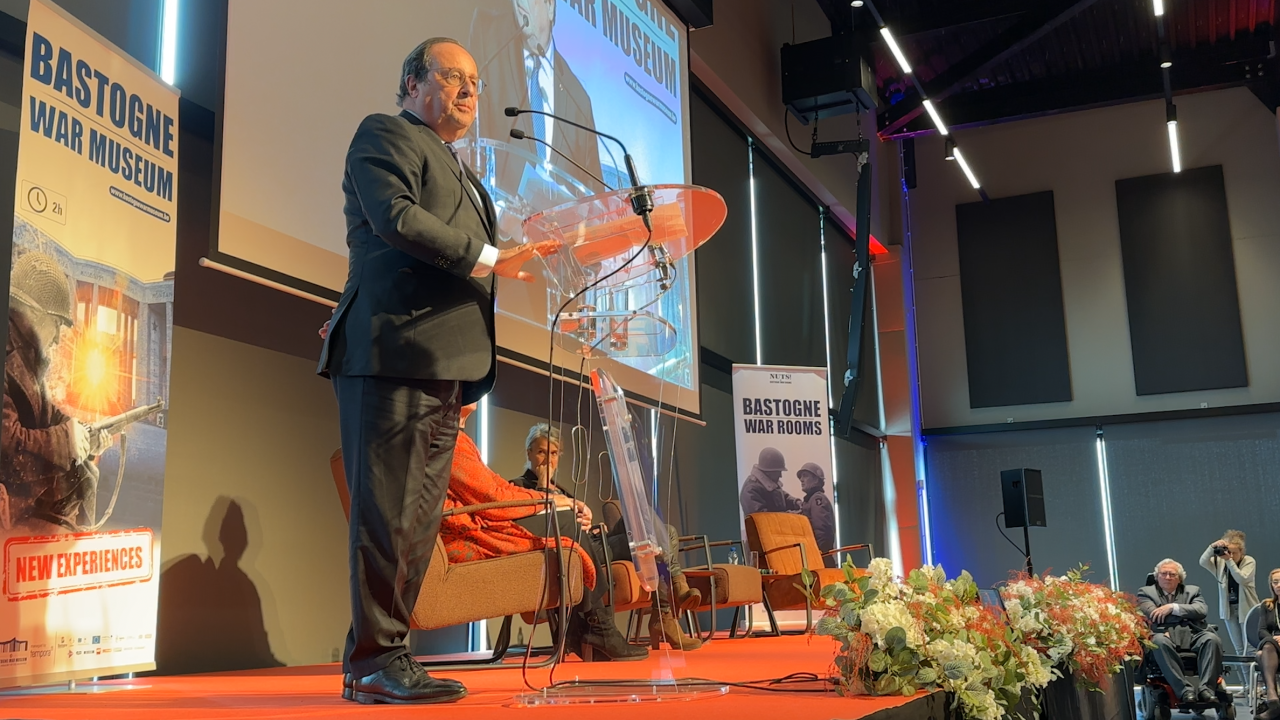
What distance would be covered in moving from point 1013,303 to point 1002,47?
12.3 feet

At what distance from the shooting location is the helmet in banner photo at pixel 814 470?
809 centimetres

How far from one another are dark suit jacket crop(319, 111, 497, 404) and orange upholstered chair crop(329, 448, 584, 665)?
811mm

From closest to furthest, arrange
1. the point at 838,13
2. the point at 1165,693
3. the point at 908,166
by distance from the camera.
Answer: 1. the point at 1165,693
2. the point at 838,13
3. the point at 908,166

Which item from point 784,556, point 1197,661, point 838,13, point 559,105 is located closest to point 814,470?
point 784,556

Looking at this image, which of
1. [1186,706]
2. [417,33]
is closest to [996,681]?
[417,33]

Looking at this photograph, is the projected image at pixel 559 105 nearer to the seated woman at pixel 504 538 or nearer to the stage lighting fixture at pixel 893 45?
the seated woman at pixel 504 538

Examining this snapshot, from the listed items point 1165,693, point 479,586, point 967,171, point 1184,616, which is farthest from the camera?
point 967,171

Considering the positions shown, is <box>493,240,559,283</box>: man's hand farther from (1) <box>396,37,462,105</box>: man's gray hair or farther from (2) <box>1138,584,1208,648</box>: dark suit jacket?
(2) <box>1138,584,1208,648</box>: dark suit jacket

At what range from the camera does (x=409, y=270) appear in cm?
210

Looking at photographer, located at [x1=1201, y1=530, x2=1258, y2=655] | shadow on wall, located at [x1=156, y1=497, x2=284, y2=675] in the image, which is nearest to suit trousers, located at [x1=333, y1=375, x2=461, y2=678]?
shadow on wall, located at [x1=156, y1=497, x2=284, y2=675]

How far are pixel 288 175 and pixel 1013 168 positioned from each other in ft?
36.4

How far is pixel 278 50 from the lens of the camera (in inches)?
139

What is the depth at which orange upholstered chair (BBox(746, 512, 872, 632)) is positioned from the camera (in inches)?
249

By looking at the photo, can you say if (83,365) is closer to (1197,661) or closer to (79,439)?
(79,439)
